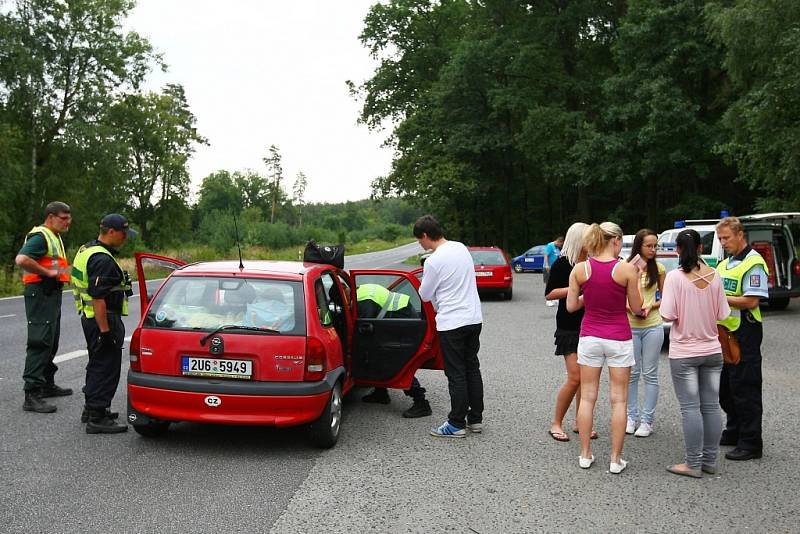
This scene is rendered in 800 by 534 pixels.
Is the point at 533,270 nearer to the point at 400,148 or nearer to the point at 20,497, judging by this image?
the point at 400,148

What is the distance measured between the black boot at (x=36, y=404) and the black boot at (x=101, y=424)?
2.79 ft

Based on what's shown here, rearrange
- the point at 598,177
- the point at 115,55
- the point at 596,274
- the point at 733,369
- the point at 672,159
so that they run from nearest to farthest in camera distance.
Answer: the point at 596,274, the point at 733,369, the point at 672,159, the point at 598,177, the point at 115,55

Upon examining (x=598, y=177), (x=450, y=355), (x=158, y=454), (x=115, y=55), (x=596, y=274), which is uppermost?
(x=115, y=55)

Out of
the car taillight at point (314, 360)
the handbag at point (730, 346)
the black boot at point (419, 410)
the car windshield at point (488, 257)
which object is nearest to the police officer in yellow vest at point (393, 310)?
the black boot at point (419, 410)

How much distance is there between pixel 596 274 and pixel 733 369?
134cm

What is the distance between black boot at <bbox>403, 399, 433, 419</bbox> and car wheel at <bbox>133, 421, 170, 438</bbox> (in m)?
2.10

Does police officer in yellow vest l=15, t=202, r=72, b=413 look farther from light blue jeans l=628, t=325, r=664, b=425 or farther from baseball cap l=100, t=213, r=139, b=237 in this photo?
light blue jeans l=628, t=325, r=664, b=425

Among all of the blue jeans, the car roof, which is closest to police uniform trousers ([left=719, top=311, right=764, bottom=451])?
the blue jeans

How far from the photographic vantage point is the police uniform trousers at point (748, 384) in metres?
5.11

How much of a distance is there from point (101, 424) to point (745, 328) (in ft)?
16.8

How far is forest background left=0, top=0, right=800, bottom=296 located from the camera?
22.2 meters

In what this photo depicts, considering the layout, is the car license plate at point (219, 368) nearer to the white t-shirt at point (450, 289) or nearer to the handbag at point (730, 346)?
the white t-shirt at point (450, 289)

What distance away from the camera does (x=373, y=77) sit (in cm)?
4388

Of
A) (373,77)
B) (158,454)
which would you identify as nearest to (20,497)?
(158,454)
